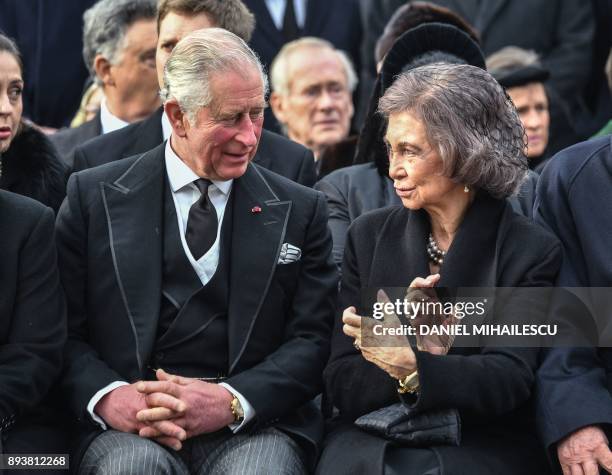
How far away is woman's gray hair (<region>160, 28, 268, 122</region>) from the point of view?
4789 millimetres

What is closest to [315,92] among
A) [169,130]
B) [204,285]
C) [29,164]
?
[169,130]

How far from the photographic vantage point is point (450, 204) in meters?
4.88

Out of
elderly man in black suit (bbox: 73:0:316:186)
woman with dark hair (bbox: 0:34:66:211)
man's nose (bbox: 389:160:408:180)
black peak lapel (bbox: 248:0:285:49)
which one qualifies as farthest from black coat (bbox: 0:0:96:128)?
man's nose (bbox: 389:160:408:180)

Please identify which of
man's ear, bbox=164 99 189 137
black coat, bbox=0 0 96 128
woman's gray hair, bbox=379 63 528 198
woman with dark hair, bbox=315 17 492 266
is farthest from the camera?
black coat, bbox=0 0 96 128

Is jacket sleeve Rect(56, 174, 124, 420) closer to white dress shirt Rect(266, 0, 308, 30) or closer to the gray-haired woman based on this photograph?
the gray-haired woman

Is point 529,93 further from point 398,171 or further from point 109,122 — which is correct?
point 398,171

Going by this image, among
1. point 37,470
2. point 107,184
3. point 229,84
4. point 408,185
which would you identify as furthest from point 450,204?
point 37,470

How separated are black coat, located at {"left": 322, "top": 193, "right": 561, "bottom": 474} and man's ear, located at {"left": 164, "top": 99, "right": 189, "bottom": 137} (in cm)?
73

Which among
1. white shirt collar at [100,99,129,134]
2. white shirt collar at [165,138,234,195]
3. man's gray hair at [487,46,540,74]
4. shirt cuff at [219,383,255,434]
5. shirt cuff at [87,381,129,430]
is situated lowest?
shirt cuff at [219,383,255,434]

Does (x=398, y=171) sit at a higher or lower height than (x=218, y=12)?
lower

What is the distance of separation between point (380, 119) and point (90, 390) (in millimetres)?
1791

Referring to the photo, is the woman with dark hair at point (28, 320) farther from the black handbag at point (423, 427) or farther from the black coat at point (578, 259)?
the black coat at point (578, 259)

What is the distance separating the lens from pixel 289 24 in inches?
338

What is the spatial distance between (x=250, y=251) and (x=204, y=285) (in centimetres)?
21
